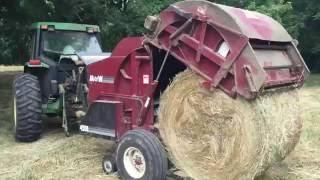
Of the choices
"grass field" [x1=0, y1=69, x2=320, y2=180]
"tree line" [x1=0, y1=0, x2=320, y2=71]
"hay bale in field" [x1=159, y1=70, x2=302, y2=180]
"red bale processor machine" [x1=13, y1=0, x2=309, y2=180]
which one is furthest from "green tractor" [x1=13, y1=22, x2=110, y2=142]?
"tree line" [x1=0, y1=0, x2=320, y2=71]

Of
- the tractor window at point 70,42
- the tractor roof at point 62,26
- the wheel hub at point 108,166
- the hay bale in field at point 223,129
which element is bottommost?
the wheel hub at point 108,166

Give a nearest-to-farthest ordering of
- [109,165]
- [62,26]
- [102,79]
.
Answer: [109,165] → [102,79] → [62,26]

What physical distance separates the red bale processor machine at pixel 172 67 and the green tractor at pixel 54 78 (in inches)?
46.7

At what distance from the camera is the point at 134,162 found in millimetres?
5699

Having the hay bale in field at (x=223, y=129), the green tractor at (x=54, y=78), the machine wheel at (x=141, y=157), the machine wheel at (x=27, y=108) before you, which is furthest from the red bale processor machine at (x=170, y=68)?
the machine wheel at (x=27, y=108)

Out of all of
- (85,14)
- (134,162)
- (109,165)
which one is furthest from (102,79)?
(85,14)

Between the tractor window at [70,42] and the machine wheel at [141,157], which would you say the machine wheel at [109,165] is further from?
the tractor window at [70,42]

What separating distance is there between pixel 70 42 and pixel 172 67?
3273 mm

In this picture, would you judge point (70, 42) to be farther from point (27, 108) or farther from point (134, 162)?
point (134, 162)

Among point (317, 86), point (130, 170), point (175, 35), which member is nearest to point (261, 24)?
point (175, 35)

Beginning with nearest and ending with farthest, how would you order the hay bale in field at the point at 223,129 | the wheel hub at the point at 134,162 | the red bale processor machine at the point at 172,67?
the hay bale in field at the point at 223,129
the red bale processor machine at the point at 172,67
the wheel hub at the point at 134,162

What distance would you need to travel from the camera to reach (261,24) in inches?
213

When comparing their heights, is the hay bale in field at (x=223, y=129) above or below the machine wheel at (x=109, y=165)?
above

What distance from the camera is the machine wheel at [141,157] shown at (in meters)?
5.36
